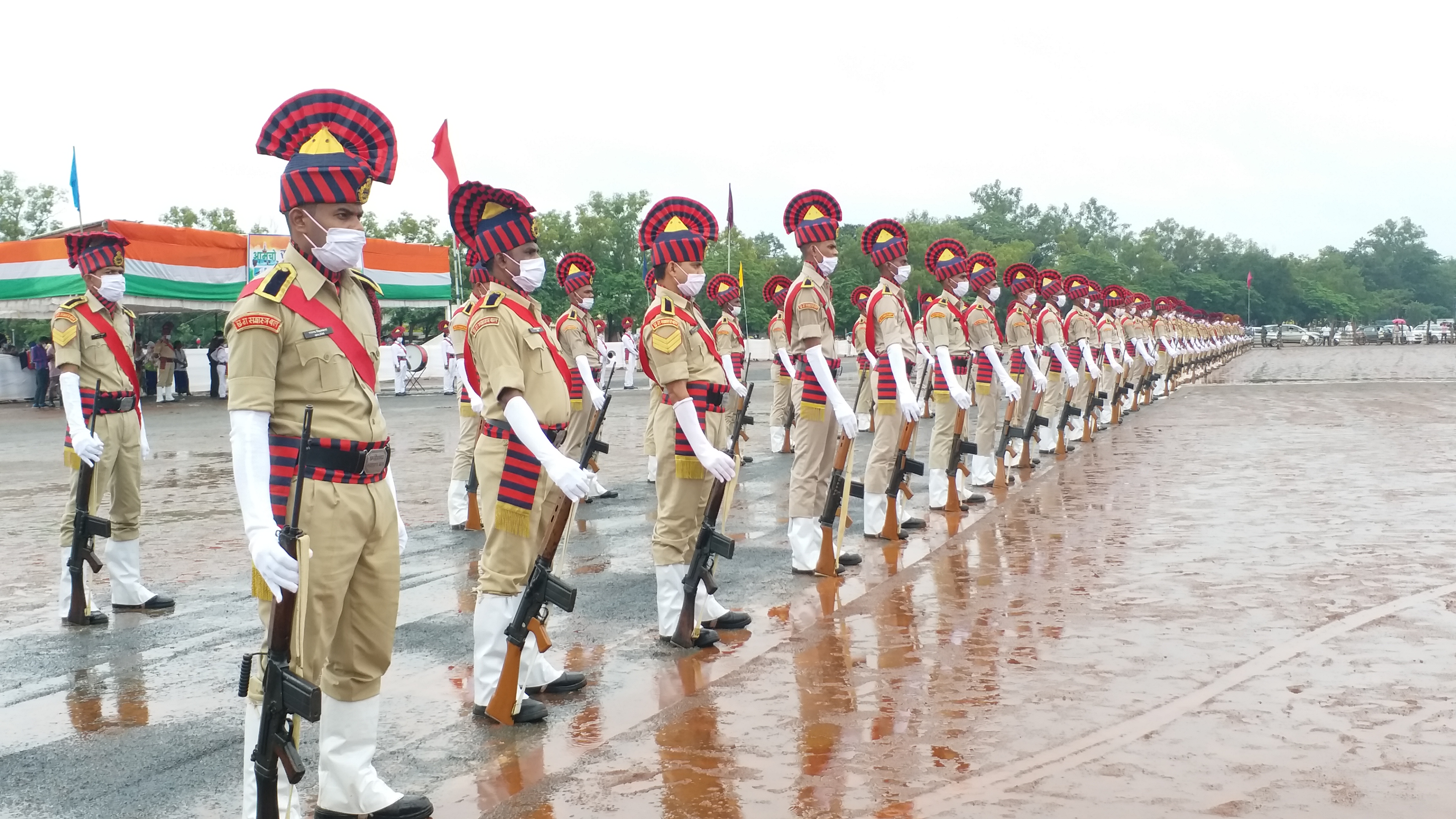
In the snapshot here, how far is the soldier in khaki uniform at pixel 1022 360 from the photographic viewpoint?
48.5 ft

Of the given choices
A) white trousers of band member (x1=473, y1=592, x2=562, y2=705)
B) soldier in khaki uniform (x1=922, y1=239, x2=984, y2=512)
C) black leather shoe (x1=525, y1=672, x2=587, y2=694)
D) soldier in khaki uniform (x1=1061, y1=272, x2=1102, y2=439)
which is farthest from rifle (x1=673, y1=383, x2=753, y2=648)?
soldier in khaki uniform (x1=1061, y1=272, x2=1102, y2=439)

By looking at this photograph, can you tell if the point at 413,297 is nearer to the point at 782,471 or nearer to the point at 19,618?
the point at 782,471

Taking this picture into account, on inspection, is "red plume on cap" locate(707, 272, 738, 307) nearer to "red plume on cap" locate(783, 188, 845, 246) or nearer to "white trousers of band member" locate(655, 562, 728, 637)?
"red plume on cap" locate(783, 188, 845, 246)

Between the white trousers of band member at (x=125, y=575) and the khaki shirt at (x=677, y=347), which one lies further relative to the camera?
the white trousers of band member at (x=125, y=575)

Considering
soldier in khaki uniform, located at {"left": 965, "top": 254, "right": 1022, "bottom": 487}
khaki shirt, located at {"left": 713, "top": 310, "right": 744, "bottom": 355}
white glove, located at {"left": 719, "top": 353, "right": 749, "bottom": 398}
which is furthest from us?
khaki shirt, located at {"left": 713, "top": 310, "right": 744, "bottom": 355}

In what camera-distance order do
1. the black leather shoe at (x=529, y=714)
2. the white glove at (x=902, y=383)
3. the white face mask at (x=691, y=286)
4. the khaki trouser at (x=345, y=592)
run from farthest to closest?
the white glove at (x=902, y=383), the white face mask at (x=691, y=286), the black leather shoe at (x=529, y=714), the khaki trouser at (x=345, y=592)

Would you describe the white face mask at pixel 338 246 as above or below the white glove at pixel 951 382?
above

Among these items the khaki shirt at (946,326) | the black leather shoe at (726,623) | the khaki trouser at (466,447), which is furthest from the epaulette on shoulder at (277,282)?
the khaki shirt at (946,326)

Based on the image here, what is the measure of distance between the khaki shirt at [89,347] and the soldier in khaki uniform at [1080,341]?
12850 mm

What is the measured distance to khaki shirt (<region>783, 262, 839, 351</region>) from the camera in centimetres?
845

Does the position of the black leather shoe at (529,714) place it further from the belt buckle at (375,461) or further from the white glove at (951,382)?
the white glove at (951,382)

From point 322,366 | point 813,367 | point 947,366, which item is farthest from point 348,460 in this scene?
point 947,366

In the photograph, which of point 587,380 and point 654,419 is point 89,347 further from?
point 587,380

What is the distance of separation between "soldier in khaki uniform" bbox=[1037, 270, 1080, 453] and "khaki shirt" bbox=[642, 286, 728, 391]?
10.3 m
